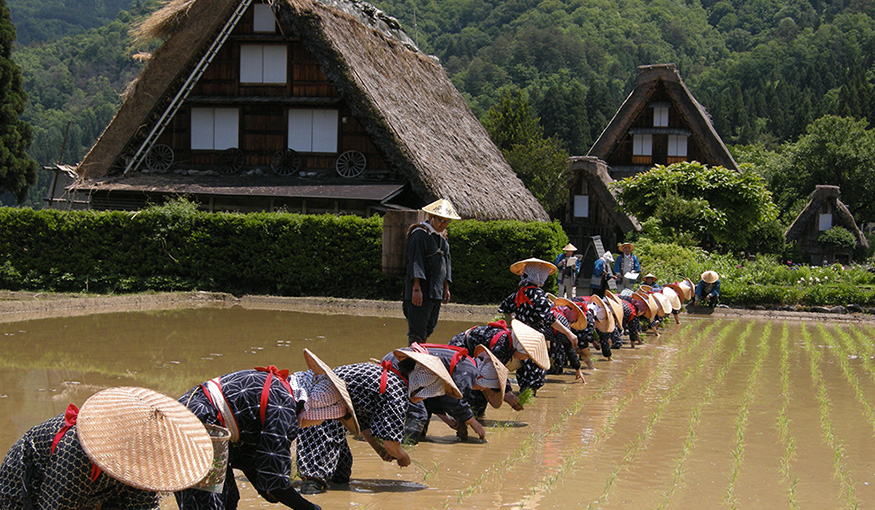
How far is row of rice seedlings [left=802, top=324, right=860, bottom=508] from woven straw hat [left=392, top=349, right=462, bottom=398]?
247 centimetres

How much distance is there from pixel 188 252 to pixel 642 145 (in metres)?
23.2

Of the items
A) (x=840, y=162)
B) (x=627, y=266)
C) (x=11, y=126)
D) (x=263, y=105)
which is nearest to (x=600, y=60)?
(x=840, y=162)

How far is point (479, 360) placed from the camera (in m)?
6.69

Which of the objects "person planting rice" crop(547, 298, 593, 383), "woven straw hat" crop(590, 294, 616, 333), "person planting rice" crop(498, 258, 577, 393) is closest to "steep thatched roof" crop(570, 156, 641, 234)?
"woven straw hat" crop(590, 294, 616, 333)

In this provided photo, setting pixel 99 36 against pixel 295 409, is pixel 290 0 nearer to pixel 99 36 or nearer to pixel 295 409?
pixel 295 409

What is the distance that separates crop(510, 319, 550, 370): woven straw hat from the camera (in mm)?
7078

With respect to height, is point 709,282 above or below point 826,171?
below

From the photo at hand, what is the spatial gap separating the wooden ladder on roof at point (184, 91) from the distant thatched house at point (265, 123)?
0.11 ft

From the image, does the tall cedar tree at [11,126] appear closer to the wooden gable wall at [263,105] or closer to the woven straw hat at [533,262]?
the wooden gable wall at [263,105]

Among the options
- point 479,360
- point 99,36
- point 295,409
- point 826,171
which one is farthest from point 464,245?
point 99,36

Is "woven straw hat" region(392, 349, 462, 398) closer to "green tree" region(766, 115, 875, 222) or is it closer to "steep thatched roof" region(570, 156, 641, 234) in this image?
"steep thatched roof" region(570, 156, 641, 234)

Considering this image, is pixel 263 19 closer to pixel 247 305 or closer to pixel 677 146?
pixel 247 305

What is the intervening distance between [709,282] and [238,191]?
1079 cm

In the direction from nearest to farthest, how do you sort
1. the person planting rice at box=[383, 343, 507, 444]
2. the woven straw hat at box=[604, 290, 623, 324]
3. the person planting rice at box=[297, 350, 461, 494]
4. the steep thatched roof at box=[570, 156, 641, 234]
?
the person planting rice at box=[297, 350, 461, 494] < the person planting rice at box=[383, 343, 507, 444] < the woven straw hat at box=[604, 290, 623, 324] < the steep thatched roof at box=[570, 156, 641, 234]
